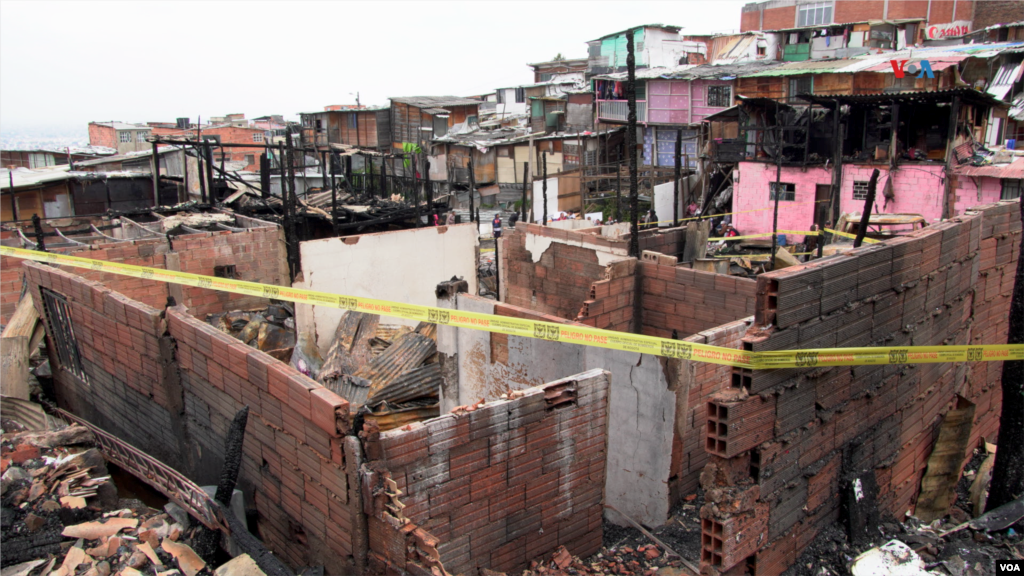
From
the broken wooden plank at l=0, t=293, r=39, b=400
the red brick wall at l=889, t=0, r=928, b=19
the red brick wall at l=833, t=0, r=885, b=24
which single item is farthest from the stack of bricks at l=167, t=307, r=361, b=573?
the red brick wall at l=889, t=0, r=928, b=19

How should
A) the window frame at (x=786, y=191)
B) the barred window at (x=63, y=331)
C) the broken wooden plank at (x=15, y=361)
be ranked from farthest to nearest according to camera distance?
the window frame at (x=786, y=191) < the broken wooden plank at (x=15, y=361) < the barred window at (x=63, y=331)

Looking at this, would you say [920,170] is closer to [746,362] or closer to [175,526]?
[746,362]

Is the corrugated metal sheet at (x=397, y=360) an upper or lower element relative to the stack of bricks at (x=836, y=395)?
lower

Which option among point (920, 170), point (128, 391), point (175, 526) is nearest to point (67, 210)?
point (128, 391)

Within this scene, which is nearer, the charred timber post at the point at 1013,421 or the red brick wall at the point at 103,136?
the charred timber post at the point at 1013,421

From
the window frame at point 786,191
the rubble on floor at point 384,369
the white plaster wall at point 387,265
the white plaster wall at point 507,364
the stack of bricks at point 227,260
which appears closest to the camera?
the white plaster wall at point 507,364

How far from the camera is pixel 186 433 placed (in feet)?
27.9

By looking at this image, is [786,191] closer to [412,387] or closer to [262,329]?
[412,387]

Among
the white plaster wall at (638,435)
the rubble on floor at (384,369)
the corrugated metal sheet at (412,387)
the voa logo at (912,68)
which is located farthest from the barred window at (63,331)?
the voa logo at (912,68)

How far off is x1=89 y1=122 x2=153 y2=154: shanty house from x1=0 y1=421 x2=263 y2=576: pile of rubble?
42321 mm

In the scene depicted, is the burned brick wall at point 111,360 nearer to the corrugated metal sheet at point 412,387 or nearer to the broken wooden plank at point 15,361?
the broken wooden plank at point 15,361

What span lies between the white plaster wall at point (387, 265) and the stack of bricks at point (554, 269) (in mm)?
2634

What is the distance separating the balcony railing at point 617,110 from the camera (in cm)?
3347

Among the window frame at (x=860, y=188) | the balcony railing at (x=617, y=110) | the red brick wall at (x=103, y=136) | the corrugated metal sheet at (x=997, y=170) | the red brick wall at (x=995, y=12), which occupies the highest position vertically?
the red brick wall at (x=995, y=12)
